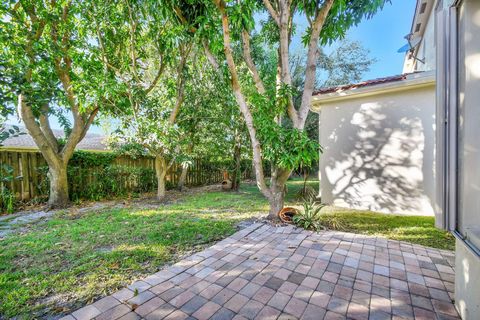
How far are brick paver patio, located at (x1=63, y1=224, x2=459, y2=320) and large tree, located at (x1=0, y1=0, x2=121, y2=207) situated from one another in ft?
13.8

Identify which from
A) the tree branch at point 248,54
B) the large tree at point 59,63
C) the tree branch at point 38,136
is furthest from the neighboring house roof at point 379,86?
the tree branch at point 38,136

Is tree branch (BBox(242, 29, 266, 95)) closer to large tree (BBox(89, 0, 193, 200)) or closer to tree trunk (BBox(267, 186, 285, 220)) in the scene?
large tree (BBox(89, 0, 193, 200))

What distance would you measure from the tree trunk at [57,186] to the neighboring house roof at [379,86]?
7.02 m

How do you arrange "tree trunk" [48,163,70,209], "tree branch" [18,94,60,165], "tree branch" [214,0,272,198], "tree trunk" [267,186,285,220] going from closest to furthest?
"tree branch" [214,0,272,198]
"tree trunk" [267,186,285,220]
"tree branch" [18,94,60,165]
"tree trunk" [48,163,70,209]

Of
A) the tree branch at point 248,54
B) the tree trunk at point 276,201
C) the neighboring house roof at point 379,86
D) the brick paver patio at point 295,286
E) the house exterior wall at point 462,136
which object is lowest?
the brick paver patio at point 295,286

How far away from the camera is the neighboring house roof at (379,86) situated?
456cm

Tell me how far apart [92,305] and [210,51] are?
4110 mm

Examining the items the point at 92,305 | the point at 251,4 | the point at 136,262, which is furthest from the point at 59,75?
the point at 92,305

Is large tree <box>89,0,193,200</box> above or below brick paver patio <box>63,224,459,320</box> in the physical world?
above

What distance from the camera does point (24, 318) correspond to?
1720 mm

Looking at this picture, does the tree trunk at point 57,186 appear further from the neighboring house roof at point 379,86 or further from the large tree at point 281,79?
the neighboring house roof at point 379,86

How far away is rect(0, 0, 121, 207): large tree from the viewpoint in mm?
4477

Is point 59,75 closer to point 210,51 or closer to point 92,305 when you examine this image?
point 210,51

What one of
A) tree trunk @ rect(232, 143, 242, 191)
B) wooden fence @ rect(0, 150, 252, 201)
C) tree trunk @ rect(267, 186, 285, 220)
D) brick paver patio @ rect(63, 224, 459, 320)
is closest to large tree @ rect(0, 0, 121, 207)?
wooden fence @ rect(0, 150, 252, 201)
